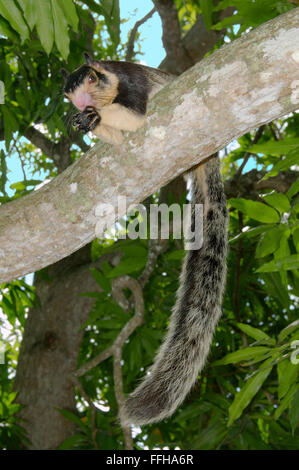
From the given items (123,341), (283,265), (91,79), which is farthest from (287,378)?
(91,79)

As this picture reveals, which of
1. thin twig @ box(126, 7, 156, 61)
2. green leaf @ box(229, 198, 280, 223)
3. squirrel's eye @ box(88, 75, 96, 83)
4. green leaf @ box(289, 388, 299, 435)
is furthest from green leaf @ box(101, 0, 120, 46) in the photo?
green leaf @ box(289, 388, 299, 435)

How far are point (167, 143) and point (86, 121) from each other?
15.8 inches

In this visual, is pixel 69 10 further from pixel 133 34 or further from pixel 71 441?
pixel 71 441

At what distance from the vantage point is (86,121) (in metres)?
1.62

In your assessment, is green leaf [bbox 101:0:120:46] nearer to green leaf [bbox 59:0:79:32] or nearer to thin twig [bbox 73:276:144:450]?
green leaf [bbox 59:0:79:32]

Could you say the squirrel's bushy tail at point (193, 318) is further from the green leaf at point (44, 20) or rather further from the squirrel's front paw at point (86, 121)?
the green leaf at point (44, 20)

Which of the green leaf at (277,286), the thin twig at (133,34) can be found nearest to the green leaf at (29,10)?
the green leaf at (277,286)

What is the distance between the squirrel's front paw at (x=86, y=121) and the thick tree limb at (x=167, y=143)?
0.17 metres

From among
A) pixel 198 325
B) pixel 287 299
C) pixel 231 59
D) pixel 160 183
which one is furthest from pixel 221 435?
pixel 231 59

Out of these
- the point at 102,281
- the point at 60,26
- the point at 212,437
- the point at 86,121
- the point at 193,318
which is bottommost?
the point at 212,437

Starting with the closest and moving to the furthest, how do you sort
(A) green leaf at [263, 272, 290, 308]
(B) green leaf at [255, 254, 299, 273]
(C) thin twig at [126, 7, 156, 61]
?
(B) green leaf at [255, 254, 299, 273], (A) green leaf at [263, 272, 290, 308], (C) thin twig at [126, 7, 156, 61]

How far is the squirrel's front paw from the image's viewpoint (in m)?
1.61

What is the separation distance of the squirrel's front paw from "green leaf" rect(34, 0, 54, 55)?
27 centimetres

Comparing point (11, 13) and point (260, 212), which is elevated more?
point (11, 13)
